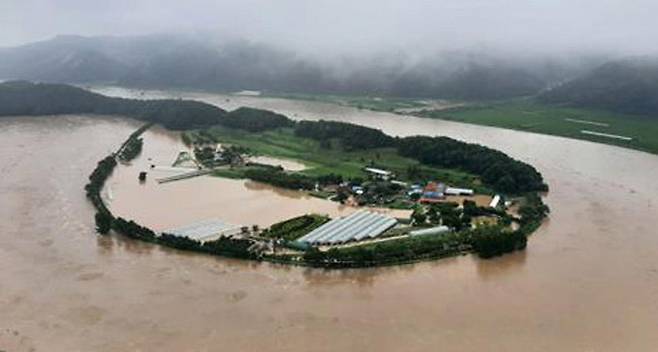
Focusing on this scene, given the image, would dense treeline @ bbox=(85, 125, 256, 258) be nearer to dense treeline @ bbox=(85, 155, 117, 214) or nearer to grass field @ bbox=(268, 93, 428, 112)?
dense treeline @ bbox=(85, 155, 117, 214)

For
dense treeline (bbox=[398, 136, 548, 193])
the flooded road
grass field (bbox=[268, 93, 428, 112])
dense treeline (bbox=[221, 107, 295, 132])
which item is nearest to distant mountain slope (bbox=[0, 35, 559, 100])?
grass field (bbox=[268, 93, 428, 112])

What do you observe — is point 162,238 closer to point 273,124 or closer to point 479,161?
point 479,161

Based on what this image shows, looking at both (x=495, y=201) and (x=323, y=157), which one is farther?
(x=323, y=157)

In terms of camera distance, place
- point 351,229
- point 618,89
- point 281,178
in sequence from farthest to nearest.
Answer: point 618,89, point 281,178, point 351,229

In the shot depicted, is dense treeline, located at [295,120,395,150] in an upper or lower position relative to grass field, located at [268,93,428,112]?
lower

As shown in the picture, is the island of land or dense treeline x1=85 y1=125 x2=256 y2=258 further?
the island of land

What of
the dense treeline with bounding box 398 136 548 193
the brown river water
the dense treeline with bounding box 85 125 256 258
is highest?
the dense treeline with bounding box 398 136 548 193

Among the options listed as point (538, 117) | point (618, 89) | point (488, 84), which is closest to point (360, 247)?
point (538, 117)
